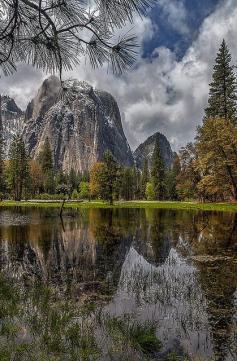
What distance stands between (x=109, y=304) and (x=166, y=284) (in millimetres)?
2672

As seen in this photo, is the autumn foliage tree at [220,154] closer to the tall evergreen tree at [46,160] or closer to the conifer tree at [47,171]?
the conifer tree at [47,171]

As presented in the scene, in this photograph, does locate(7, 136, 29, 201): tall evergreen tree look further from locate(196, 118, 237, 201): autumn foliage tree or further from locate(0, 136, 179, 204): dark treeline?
locate(196, 118, 237, 201): autumn foliage tree

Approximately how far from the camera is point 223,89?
57.6m

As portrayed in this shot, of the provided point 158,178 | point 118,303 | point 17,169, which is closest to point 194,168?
point 158,178

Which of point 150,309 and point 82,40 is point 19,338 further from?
point 82,40

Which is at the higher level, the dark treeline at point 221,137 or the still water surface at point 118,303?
the dark treeline at point 221,137

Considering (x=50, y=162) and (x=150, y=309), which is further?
(x=50, y=162)

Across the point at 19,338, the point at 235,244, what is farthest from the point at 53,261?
the point at 235,244

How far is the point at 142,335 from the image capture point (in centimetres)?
681

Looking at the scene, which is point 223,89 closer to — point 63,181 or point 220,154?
point 220,154

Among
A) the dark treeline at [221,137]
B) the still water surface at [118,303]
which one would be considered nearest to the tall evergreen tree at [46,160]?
the dark treeline at [221,137]

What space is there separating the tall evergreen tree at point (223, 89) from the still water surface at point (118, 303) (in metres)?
42.8

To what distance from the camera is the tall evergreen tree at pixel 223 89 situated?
2237 inches

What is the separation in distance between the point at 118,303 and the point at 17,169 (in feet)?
284
